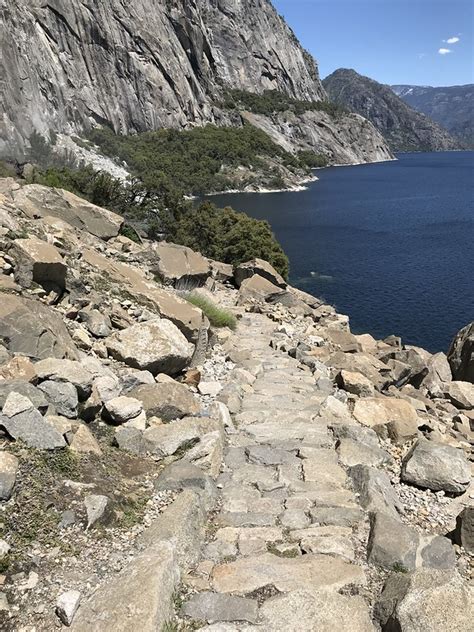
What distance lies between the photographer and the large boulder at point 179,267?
1903 centimetres

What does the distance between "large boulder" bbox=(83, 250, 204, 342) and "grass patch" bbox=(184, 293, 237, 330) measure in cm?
268

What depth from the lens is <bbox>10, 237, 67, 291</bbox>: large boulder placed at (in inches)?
404

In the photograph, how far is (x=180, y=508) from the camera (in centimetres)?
559

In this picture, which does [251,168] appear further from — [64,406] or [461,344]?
[64,406]

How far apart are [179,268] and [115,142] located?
10789 centimetres

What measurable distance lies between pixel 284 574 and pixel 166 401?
3702mm

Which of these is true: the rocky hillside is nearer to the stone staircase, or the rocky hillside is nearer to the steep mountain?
the stone staircase

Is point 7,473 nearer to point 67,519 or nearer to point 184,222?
point 67,519

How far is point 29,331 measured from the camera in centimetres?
805

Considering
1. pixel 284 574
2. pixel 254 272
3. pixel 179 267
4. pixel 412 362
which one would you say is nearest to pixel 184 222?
pixel 254 272

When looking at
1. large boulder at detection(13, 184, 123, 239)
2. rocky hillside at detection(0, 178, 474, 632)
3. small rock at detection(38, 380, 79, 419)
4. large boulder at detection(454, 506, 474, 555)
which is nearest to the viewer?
rocky hillside at detection(0, 178, 474, 632)

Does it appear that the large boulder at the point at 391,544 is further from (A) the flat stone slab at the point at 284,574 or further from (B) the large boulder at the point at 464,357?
(B) the large boulder at the point at 464,357

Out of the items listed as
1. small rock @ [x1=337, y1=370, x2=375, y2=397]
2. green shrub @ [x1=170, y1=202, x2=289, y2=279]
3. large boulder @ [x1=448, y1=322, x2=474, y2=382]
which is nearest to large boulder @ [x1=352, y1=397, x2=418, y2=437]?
small rock @ [x1=337, y1=370, x2=375, y2=397]

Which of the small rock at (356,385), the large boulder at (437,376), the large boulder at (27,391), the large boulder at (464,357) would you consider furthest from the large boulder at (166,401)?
the large boulder at (464,357)
